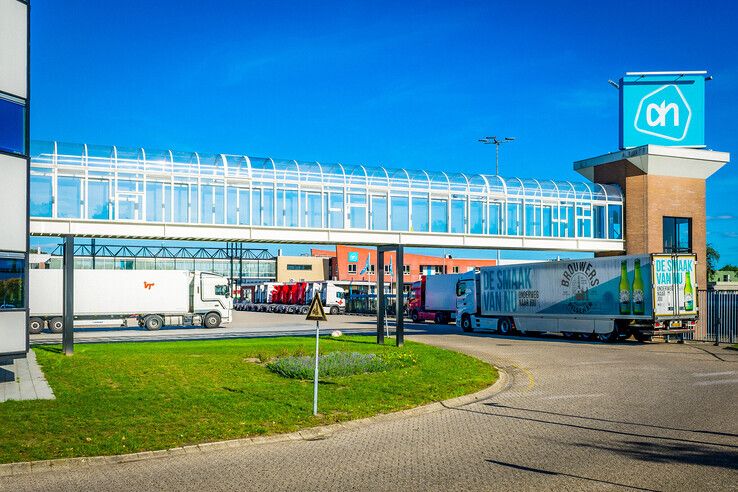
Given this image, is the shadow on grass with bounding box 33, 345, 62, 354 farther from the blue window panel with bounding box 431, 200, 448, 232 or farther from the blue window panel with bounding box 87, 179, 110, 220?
the blue window panel with bounding box 431, 200, 448, 232

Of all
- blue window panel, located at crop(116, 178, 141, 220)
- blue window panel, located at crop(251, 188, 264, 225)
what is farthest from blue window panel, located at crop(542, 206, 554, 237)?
blue window panel, located at crop(116, 178, 141, 220)

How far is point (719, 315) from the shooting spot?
1277 inches

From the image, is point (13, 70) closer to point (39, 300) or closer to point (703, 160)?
point (39, 300)

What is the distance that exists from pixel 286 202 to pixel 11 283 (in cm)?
1351

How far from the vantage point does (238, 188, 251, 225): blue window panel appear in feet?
96.3

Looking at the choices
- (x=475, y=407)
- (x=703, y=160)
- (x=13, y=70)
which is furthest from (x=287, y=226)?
(x=703, y=160)

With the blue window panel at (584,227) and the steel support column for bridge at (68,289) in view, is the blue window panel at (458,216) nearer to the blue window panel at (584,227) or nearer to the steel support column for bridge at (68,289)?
the blue window panel at (584,227)

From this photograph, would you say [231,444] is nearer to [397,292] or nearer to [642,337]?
[397,292]

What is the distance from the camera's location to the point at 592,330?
111ft

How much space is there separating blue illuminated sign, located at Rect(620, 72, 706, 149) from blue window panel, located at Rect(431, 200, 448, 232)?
1324 cm

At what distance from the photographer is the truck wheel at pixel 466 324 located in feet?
144

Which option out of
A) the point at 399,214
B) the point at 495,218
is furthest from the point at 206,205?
the point at 495,218

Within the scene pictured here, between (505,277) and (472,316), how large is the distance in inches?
176

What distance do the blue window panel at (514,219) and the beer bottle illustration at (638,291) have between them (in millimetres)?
5801
